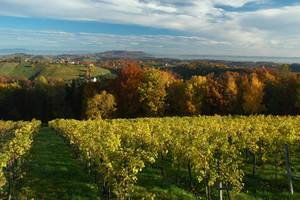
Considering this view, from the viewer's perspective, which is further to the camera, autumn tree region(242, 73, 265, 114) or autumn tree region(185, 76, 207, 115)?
autumn tree region(185, 76, 207, 115)

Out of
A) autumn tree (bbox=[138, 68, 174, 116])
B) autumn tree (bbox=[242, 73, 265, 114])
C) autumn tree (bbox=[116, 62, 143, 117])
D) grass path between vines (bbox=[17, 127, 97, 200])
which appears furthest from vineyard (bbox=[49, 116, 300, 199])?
autumn tree (bbox=[116, 62, 143, 117])

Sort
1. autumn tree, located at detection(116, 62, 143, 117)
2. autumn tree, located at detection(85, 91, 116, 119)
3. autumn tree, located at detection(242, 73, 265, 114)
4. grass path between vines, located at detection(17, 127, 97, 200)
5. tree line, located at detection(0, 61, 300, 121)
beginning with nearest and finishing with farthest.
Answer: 1. grass path between vines, located at detection(17, 127, 97, 200)
2. autumn tree, located at detection(242, 73, 265, 114)
3. tree line, located at detection(0, 61, 300, 121)
4. autumn tree, located at detection(85, 91, 116, 119)
5. autumn tree, located at detection(116, 62, 143, 117)

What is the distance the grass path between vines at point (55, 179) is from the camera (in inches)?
860

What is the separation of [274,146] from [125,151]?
1298 cm

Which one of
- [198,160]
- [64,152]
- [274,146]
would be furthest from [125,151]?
[64,152]

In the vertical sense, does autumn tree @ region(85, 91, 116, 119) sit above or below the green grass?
below

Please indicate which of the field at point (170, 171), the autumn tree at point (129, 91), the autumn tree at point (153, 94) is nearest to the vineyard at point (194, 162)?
the field at point (170, 171)

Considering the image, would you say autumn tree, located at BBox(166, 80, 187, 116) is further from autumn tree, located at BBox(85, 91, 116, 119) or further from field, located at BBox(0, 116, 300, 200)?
field, located at BBox(0, 116, 300, 200)

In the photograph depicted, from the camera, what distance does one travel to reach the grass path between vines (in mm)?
21844

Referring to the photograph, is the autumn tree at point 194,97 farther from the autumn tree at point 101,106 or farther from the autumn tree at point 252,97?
the autumn tree at point 101,106

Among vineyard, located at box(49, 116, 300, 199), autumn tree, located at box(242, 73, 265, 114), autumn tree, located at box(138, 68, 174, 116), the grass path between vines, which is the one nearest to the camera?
vineyard, located at box(49, 116, 300, 199)

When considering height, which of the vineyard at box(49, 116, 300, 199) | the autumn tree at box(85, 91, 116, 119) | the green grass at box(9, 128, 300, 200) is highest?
the vineyard at box(49, 116, 300, 199)

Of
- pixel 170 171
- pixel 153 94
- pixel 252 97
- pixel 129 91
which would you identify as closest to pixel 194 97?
pixel 153 94

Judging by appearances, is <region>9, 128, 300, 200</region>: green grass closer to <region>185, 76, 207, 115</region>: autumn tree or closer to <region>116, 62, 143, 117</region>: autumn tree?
<region>185, 76, 207, 115</region>: autumn tree
